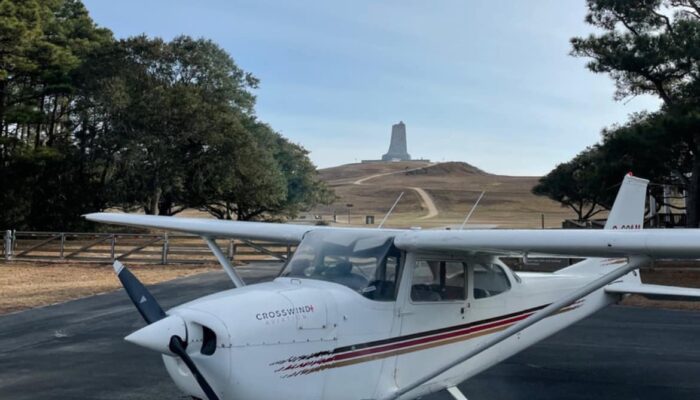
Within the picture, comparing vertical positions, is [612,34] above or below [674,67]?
above

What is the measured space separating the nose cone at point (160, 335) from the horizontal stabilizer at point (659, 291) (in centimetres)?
583

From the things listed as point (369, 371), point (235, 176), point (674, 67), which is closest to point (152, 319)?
point (369, 371)

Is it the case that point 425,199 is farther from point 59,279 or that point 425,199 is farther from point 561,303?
point 561,303

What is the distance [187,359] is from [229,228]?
135 inches

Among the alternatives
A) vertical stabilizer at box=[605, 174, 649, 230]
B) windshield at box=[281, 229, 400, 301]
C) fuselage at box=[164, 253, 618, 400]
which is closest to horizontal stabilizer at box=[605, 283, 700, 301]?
vertical stabilizer at box=[605, 174, 649, 230]

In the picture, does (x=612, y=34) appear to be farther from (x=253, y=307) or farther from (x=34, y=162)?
(x=34, y=162)

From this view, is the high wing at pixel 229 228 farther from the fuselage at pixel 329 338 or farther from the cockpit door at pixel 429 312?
the fuselage at pixel 329 338

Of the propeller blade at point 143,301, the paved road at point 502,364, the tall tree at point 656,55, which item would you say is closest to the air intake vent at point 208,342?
the propeller blade at point 143,301

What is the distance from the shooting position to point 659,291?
724 cm

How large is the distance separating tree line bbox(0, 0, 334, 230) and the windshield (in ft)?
98.6

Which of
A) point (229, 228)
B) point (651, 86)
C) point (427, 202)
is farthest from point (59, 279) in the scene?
point (427, 202)

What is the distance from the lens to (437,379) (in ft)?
Answer: 18.4

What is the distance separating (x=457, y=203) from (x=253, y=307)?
97.2 metres

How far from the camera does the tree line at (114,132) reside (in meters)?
32.7
